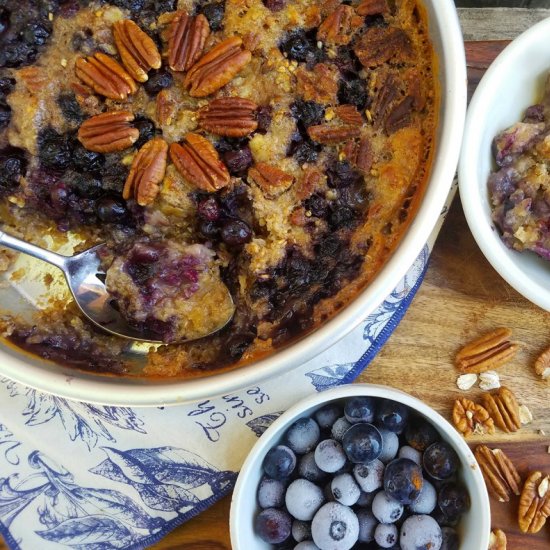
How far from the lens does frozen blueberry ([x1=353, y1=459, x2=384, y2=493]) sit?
1457mm

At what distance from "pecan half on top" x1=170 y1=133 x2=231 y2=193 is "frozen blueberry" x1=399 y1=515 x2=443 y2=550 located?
34.1 inches

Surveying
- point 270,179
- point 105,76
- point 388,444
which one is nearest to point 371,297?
point 270,179

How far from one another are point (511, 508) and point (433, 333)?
464 millimetres

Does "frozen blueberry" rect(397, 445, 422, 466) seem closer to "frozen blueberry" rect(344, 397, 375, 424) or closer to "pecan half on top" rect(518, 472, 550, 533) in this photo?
"frozen blueberry" rect(344, 397, 375, 424)

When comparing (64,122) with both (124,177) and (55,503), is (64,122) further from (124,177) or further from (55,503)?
(55,503)

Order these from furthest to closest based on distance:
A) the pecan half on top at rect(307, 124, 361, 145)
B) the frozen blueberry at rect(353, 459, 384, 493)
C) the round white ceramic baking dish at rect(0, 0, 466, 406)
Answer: the frozen blueberry at rect(353, 459, 384, 493)
the pecan half on top at rect(307, 124, 361, 145)
the round white ceramic baking dish at rect(0, 0, 466, 406)

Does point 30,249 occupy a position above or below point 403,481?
above

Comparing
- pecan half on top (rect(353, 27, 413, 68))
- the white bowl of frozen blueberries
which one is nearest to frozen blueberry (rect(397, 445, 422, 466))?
the white bowl of frozen blueberries

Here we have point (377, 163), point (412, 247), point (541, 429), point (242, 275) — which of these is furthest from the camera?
point (541, 429)

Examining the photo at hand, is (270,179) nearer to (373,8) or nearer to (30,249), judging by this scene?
(373,8)

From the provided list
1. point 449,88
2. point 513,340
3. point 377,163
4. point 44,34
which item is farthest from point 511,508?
point 44,34

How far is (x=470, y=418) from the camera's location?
1540 mm

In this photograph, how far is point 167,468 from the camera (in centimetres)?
159

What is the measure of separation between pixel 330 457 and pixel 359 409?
13cm
